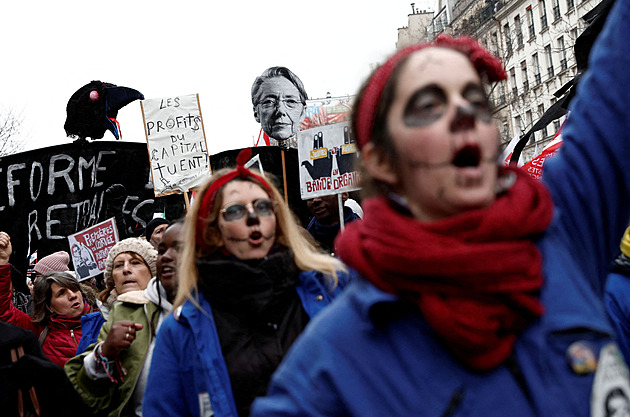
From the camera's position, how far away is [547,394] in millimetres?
1139

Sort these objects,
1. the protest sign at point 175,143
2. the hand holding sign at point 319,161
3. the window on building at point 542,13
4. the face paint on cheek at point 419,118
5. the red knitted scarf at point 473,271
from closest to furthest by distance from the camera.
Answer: the red knitted scarf at point 473,271
the face paint on cheek at point 419,118
the hand holding sign at point 319,161
the protest sign at point 175,143
the window on building at point 542,13

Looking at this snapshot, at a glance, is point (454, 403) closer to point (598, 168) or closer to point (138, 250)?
point (598, 168)

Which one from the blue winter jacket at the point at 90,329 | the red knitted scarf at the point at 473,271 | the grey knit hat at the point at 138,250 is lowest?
the blue winter jacket at the point at 90,329

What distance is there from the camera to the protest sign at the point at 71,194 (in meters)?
8.49

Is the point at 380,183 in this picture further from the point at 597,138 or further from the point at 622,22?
the point at 622,22

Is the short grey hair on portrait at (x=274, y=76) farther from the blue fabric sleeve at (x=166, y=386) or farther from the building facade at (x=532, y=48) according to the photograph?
the building facade at (x=532, y=48)

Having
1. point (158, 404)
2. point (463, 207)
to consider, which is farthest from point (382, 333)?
point (158, 404)

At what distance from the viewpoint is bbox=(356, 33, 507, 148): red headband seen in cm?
140

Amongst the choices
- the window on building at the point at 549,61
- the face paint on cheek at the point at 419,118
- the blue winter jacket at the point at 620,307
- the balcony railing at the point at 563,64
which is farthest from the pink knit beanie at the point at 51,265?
the window on building at the point at 549,61

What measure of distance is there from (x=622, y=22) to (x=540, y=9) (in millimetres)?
43630

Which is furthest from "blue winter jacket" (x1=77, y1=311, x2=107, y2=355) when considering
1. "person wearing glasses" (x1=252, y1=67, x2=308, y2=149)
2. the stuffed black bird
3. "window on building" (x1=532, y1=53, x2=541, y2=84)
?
"window on building" (x1=532, y1=53, x2=541, y2=84)

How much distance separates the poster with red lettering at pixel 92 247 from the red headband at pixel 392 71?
669 cm

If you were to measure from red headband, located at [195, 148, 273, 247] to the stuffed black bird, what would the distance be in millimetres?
6976

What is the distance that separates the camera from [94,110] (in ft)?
31.0
